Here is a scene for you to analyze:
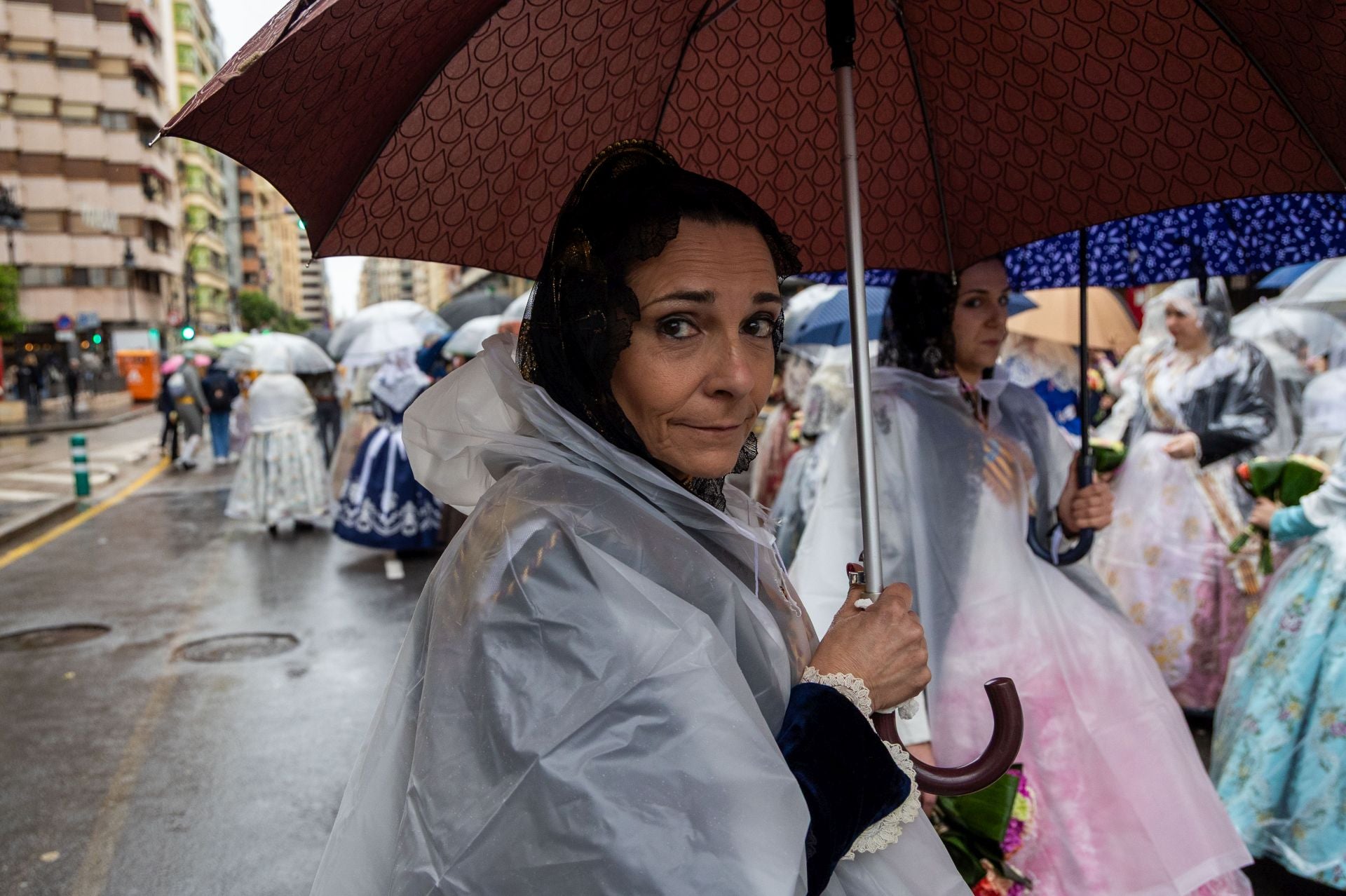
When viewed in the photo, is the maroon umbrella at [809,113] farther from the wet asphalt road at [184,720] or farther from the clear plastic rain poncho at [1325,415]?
the clear plastic rain poncho at [1325,415]

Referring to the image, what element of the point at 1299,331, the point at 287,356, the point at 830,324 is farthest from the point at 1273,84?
the point at 287,356

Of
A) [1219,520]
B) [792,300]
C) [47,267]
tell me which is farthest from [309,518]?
[47,267]

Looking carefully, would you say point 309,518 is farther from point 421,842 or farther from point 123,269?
point 123,269

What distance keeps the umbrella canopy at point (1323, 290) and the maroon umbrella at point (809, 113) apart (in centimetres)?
483

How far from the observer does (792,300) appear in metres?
9.84

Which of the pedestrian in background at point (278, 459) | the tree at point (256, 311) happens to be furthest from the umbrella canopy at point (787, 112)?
the tree at point (256, 311)

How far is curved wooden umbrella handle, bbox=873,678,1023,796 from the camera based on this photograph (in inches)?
66.5

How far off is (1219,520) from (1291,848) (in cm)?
234

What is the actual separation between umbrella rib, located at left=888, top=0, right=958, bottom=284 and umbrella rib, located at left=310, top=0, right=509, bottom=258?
850 millimetres

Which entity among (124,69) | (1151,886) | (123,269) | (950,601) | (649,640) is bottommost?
(1151,886)

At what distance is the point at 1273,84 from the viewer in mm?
1852

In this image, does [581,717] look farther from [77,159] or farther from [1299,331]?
[77,159]

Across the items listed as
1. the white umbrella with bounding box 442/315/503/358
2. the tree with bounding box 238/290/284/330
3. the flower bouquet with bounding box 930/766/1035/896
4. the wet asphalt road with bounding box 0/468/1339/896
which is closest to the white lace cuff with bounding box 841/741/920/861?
the flower bouquet with bounding box 930/766/1035/896

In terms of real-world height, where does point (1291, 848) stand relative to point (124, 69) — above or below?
below
